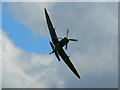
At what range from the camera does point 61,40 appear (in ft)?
651
